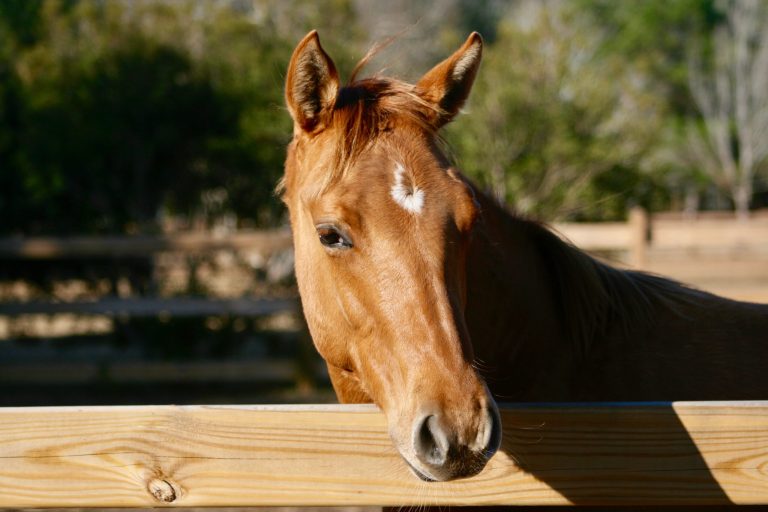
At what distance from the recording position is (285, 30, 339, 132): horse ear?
2.18 meters

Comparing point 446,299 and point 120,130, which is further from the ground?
point 446,299

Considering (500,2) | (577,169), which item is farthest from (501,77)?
→ (500,2)

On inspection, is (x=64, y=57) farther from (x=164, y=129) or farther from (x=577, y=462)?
(x=577, y=462)

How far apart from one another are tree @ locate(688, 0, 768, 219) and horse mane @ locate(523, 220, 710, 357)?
31997 mm

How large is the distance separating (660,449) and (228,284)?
786cm

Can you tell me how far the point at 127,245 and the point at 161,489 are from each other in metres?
6.94

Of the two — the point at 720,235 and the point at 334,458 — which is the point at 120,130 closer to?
the point at 334,458

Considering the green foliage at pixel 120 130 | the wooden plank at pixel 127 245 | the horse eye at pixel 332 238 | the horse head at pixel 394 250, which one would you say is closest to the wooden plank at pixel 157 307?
the wooden plank at pixel 127 245

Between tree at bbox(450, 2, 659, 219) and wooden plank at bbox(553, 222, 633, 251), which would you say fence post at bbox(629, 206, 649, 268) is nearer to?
wooden plank at bbox(553, 222, 633, 251)

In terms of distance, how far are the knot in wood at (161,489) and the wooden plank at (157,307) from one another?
645 centimetres

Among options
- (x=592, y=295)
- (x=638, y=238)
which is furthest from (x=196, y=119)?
(x=592, y=295)

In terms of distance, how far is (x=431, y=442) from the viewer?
5.35 feet

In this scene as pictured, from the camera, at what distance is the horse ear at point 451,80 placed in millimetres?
2332

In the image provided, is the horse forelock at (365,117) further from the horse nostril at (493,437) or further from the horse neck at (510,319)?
the horse nostril at (493,437)
